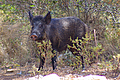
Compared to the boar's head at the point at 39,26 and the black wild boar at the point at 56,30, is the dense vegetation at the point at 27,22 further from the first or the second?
the boar's head at the point at 39,26

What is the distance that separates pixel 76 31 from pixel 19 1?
2.54 meters

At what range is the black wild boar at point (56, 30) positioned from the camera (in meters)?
5.17

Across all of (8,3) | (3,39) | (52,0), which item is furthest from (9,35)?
(52,0)

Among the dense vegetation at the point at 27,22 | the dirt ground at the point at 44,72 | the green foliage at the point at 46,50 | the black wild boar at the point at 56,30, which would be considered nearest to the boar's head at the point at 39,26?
the black wild boar at the point at 56,30

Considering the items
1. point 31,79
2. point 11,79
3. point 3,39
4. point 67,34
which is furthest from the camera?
point 3,39

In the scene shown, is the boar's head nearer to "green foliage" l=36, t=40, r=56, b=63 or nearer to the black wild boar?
the black wild boar

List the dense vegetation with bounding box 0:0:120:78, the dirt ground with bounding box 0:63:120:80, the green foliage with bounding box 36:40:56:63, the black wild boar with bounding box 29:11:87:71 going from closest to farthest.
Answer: the dirt ground with bounding box 0:63:120:80
the green foliage with bounding box 36:40:56:63
the black wild boar with bounding box 29:11:87:71
the dense vegetation with bounding box 0:0:120:78

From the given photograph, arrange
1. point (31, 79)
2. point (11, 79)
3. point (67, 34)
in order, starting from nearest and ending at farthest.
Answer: point (31, 79) < point (11, 79) < point (67, 34)

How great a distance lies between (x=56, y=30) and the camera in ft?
18.7

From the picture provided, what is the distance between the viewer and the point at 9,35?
21.4ft

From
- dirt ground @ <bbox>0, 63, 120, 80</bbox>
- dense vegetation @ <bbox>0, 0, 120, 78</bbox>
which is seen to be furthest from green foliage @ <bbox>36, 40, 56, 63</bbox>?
dense vegetation @ <bbox>0, 0, 120, 78</bbox>

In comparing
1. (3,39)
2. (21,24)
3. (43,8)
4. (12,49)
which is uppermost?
(43,8)

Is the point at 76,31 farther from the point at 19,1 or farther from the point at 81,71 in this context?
the point at 19,1

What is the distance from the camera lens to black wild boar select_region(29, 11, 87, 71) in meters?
5.17
